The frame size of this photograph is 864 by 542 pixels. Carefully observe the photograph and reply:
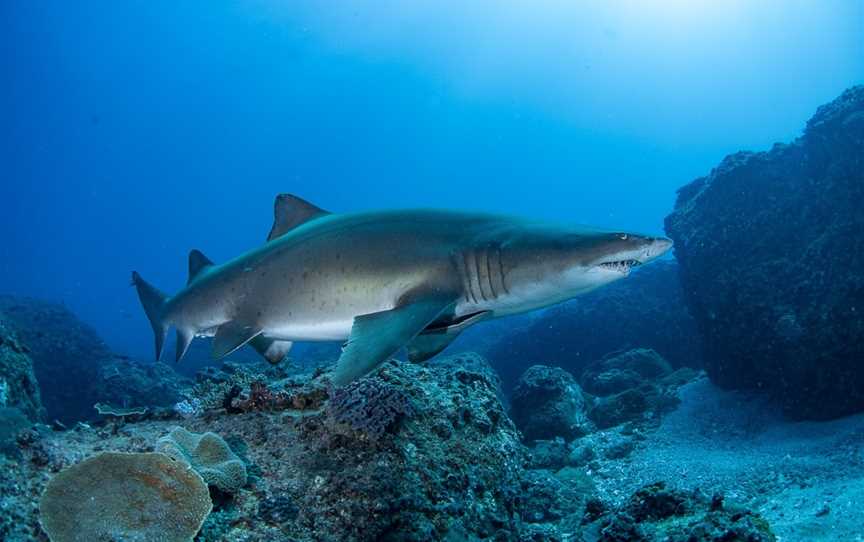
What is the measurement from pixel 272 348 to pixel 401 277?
82.1 inches

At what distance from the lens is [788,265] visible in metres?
10.3

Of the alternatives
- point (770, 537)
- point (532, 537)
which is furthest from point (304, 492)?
point (770, 537)

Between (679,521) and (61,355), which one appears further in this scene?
(61,355)

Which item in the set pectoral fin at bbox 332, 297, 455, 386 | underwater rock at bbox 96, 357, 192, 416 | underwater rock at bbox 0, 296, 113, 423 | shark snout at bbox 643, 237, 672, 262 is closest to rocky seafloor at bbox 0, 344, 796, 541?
pectoral fin at bbox 332, 297, 455, 386

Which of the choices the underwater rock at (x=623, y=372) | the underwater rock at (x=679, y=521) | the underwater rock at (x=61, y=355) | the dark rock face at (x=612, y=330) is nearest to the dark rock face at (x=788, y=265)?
the underwater rock at (x=623, y=372)

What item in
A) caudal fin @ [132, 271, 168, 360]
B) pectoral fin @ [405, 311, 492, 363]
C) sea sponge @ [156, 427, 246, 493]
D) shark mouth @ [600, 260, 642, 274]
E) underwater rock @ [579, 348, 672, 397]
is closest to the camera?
sea sponge @ [156, 427, 246, 493]

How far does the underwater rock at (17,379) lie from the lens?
20.2ft

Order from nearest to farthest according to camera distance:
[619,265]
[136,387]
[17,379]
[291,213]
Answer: [619,265] → [291,213] → [17,379] → [136,387]

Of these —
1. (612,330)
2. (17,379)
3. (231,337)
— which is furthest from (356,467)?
(612,330)

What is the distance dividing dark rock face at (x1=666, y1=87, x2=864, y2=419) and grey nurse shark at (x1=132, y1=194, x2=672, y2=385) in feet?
25.5

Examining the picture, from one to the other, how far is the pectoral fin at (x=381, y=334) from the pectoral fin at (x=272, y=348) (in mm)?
2013

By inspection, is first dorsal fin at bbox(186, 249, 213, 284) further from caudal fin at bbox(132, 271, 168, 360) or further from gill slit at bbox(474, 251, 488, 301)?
gill slit at bbox(474, 251, 488, 301)

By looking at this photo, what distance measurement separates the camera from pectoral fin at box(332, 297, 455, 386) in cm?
304

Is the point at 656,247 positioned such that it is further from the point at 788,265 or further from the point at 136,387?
the point at 136,387
